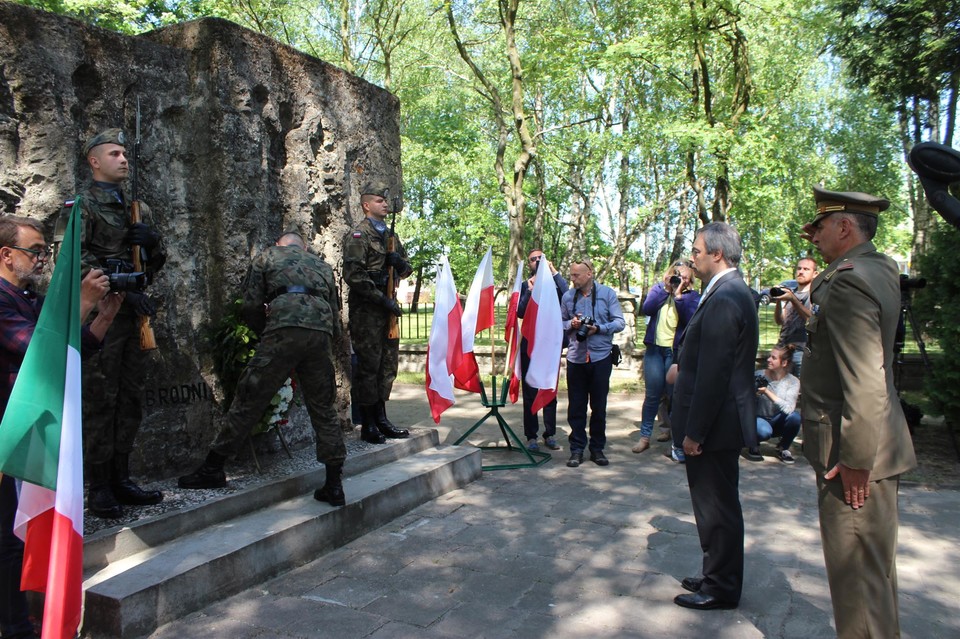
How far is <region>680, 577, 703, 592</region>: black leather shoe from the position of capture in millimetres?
4023

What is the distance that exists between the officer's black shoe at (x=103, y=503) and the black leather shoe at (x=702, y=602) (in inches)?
125

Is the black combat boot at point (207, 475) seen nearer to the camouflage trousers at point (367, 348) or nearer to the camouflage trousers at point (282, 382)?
the camouflage trousers at point (282, 382)

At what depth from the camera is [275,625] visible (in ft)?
12.0

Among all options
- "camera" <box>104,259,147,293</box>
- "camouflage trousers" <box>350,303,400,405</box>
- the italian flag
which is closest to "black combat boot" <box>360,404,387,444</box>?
"camouflage trousers" <box>350,303,400,405</box>

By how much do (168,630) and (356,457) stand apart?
2373mm

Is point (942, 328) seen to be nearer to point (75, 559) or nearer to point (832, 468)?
point (832, 468)

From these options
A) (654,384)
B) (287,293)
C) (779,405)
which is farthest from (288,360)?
(779,405)

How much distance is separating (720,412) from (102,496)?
11.5 ft

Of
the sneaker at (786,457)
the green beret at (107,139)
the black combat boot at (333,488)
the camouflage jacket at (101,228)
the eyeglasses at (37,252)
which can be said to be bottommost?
the sneaker at (786,457)

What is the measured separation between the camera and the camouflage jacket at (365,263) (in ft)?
20.0

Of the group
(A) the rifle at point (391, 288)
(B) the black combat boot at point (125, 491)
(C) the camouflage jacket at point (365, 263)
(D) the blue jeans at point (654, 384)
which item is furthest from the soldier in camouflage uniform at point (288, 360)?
(D) the blue jeans at point (654, 384)

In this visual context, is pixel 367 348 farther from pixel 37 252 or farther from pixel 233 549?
pixel 37 252

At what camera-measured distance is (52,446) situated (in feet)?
8.98

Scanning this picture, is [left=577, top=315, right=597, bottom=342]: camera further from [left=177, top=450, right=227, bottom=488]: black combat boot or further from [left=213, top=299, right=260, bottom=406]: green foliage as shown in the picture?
[left=177, top=450, right=227, bottom=488]: black combat boot
